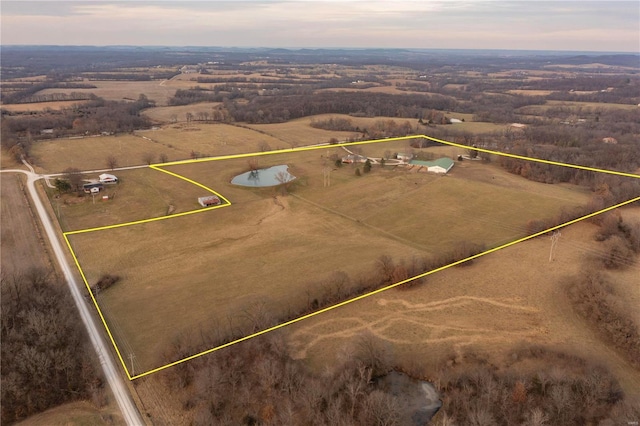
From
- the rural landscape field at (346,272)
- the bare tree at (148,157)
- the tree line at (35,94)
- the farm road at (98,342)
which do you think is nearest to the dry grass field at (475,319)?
the rural landscape field at (346,272)

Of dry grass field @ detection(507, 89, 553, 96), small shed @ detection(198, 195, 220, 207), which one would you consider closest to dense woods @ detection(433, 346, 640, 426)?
small shed @ detection(198, 195, 220, 207)

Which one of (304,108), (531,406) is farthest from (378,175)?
(304,108)

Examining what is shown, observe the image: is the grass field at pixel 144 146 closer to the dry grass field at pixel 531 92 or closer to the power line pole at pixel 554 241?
the power line pole at pixel 554 241

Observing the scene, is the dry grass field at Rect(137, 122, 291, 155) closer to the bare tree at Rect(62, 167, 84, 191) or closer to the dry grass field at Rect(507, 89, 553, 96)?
the bare tree at Rect(62, 167, 84, 191)

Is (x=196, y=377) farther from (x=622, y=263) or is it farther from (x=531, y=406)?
(x=622, y=263)

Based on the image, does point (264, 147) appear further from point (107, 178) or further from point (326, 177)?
point (107, 178)

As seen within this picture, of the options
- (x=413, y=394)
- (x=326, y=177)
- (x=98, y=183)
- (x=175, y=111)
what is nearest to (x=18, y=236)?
(x=98, y=183)
